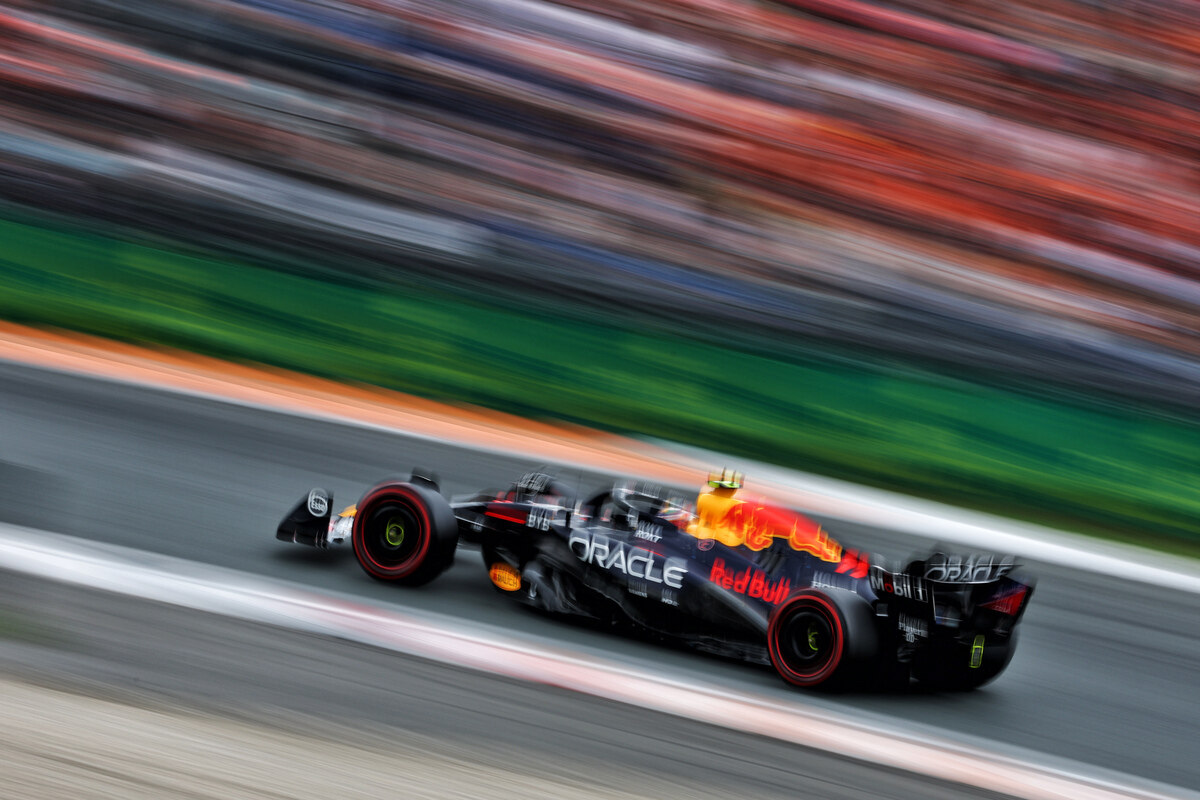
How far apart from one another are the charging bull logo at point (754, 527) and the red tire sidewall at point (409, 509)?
1.20 metres

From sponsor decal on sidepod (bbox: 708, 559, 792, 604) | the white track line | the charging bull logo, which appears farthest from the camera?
the charging bull logo

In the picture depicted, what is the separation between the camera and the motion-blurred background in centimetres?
1069

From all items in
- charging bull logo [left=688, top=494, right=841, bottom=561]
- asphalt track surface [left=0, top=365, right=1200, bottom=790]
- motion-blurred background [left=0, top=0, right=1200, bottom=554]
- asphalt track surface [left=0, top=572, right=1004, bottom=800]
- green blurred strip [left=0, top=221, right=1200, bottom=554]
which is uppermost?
motion-blurred background [left=0, top=0, right=1200, bottom=554]

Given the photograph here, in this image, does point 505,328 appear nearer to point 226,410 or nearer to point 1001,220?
point 226,410

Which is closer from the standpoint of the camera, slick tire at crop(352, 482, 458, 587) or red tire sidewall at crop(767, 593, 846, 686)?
red tire sidewall at crop(767, 593, 846, 686)

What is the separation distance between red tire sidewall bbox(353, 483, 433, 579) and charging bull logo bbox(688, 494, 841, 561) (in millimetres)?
1202

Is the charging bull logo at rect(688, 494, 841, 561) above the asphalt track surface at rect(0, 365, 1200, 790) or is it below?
above

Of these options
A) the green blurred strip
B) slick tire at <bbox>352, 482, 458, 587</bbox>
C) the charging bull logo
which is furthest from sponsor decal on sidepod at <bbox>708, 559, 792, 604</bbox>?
the green blurred strip

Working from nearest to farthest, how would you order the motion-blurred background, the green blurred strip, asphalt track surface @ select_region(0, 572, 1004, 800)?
1. asphalt track surface @ select_region(0, 572, 1004, 800)
2. the green blurred strip
3. the motion-blurred background

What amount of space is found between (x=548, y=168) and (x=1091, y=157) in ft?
21.8

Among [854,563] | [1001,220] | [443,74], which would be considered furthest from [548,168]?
[854,563]

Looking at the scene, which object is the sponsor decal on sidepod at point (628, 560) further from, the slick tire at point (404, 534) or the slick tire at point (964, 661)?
the slick tire at point (964, 661)

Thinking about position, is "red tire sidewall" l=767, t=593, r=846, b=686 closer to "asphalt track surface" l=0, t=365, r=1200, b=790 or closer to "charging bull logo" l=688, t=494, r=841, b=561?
"asphalt track surface" l=0, t=365, r=1200, b=790

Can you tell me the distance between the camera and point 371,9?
17.2 metres
